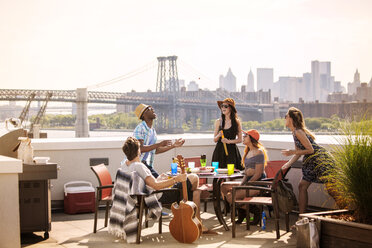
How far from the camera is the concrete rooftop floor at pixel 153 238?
441 centimetres

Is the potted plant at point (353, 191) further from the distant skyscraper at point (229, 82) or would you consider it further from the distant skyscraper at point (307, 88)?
the distant skyscraper at point (229, 82)

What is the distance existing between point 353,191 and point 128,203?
1.86m

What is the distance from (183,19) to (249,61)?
33.1 m

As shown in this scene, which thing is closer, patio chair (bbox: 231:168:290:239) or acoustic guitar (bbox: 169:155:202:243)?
acoustic guitar (bbox: 169:155:202:243)

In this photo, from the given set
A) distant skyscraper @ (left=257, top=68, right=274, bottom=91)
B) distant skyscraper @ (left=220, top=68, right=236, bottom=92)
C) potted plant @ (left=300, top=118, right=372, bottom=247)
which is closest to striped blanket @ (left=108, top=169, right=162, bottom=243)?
potted plant @ (left=300, top=118, right=372, bottom=247)

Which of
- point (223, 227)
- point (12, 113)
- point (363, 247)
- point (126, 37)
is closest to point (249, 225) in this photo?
point (223, 227)

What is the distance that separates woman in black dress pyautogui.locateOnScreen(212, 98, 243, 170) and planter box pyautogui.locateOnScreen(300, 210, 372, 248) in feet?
6.99

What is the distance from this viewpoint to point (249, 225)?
502cm

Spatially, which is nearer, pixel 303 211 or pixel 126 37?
pixel 303 211

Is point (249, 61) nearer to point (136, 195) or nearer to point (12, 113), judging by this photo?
point (12, 113)

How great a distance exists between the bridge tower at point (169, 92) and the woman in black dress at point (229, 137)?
39224mm

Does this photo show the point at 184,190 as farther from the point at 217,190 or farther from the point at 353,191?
the point at 353,191

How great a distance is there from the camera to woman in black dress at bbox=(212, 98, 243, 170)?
585 centimetres

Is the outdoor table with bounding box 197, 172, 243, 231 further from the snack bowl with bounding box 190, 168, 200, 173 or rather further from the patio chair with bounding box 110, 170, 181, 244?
the patio chair with bounding box 110, 170, 181, 244
